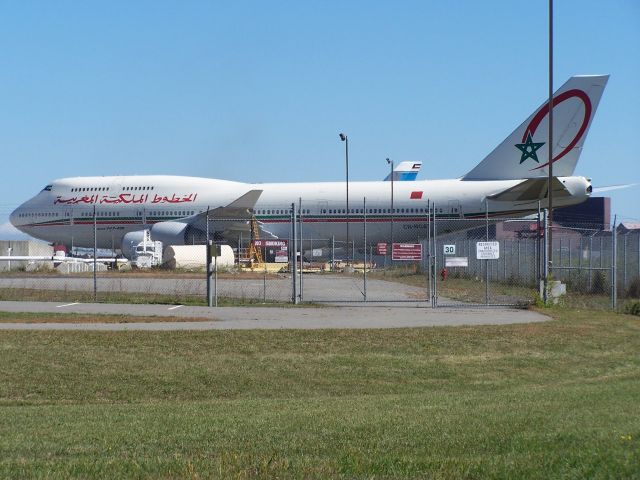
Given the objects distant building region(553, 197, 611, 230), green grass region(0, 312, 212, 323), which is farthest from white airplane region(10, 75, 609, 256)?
distant building region(553, 197, 611, 230)

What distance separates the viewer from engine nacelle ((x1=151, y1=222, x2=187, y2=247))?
46094 mm

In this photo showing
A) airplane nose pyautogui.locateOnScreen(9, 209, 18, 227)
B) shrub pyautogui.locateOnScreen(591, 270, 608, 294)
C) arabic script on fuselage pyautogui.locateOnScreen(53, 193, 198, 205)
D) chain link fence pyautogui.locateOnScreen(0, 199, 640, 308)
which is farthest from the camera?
airplane nose pyautogui.locateOnScreen(9, 209, 18, 227)

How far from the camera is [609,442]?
682 cm

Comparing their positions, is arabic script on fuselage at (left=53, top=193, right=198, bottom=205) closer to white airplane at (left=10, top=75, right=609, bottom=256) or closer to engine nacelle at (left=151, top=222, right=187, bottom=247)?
white airplane at (left=10, top=75, right=609, bottom=256)

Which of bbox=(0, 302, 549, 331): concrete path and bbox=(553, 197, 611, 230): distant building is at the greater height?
bbox=(553, 197, 611, 230): distant building

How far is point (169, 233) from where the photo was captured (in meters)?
46.2

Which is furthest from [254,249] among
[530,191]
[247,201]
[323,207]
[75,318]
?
[75,318]

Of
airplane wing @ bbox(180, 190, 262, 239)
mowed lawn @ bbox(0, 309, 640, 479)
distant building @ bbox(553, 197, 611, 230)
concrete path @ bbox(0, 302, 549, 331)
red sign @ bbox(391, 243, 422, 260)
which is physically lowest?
mowed lawn @ bbox(0, 309, 640, 479)

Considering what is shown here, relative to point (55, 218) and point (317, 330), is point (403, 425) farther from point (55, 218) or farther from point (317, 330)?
point (55, 218)

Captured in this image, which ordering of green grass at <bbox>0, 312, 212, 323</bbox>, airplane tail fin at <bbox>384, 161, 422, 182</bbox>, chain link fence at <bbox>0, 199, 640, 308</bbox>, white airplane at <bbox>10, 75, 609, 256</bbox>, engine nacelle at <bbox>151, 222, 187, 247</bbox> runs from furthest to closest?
1. airplane tail fin at <bbox>384, 161, 422, 182</bbox>
2. engine nacelle at <bbox>151, 222, 187, 247</bbox>
3. white airplane at <bbox>10, 75, 609, 256</bbox>
4. chain link fence at <bbox>0, 199, 640, 308</bbox>
5. green grass at <bbox>0, 312, 212, 323</bbox>

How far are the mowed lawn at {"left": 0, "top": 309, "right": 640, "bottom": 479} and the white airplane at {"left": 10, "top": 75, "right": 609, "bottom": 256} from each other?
68.3 ft

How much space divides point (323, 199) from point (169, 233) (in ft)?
25.7

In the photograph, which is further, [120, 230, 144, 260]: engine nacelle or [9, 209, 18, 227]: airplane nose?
[9, 209, 18, 227]: airplane nose

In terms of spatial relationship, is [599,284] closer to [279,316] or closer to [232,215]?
[279,316]
